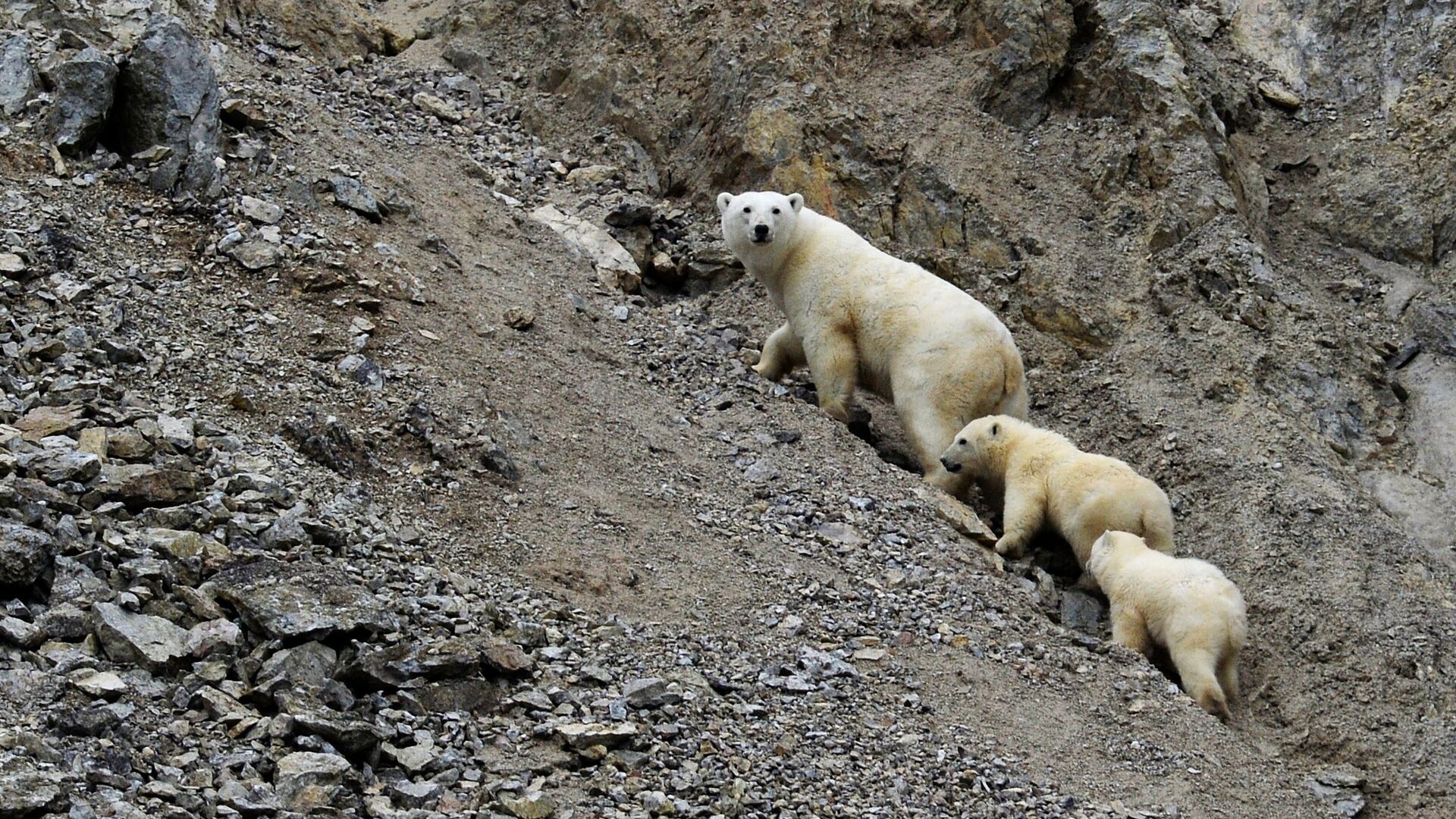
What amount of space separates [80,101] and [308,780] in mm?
6485

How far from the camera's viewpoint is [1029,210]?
41.3ft

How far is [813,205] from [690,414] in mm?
3198

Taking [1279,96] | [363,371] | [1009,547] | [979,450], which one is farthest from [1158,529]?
[1279,96]

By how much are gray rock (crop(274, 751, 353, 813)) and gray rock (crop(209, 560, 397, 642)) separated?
790 millimetres

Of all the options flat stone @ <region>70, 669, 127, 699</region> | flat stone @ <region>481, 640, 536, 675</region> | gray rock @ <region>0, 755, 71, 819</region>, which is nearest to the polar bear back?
flat stone @ <region>481, 640, 536, 675</region>

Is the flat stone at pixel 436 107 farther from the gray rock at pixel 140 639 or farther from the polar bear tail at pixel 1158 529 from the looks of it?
the gray rock at pixel 140 639

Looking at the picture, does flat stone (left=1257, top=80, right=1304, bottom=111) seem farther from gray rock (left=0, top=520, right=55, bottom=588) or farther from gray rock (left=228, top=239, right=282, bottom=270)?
gray rock (left=0, top=520, right=55, bottom=588)

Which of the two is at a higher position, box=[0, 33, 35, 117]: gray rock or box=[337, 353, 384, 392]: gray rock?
box=[0, 33, 35, 117]: gray rock

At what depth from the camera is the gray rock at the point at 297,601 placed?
5852mm

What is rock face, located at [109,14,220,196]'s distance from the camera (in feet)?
31.8

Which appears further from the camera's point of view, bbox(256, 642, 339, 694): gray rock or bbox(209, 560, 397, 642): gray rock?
bbox(209, 560, 397, 642): gray rock

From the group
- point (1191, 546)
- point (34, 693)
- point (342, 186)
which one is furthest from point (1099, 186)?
point (34, 693)

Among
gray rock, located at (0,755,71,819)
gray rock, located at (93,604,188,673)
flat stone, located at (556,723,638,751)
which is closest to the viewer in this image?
gray rock, located at (0,755,71,819)

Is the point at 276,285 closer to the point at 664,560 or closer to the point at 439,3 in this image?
the point at 664,560
